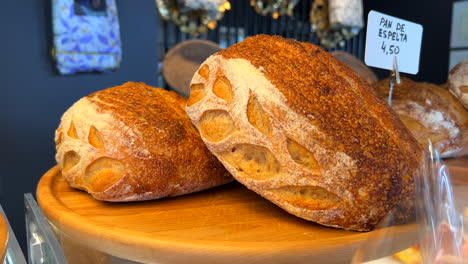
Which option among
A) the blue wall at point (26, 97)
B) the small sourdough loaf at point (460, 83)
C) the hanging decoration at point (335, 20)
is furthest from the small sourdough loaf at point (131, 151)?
the hanging decoration at point (335, 20)

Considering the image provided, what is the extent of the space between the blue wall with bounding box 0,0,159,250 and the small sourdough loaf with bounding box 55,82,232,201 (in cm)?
105

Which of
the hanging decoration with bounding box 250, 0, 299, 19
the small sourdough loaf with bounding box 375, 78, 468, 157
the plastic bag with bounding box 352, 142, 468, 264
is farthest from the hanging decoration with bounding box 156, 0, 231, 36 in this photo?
the plastic bag with bounding box 352, 142, 468, 264

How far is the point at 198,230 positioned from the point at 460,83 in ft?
3.06

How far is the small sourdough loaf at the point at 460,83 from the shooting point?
1.14 m

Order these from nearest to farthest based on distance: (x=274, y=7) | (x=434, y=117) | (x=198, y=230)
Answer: (x=198, y=230) → (x=434, y=117) → (x=274, y=7)

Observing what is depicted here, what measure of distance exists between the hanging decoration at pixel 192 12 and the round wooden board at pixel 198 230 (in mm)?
1972

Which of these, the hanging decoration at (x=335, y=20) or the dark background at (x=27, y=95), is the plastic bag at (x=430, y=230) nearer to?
the dark background at (x=27, y=95)

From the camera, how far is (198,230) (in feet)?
2.12

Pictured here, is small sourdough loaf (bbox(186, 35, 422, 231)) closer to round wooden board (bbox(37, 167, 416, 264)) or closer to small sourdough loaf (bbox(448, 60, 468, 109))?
round wooden board (bbox(37, 167, 416, 264))

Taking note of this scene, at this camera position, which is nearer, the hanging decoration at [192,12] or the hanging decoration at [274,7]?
the hanging decoration at [192,12]

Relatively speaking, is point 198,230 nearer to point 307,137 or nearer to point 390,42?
point 307,137

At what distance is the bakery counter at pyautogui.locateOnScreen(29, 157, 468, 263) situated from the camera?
0.57m

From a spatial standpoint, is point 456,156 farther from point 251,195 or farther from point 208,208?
point 208,208

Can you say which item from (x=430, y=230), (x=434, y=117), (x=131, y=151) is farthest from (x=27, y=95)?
(x=430, y=230)
